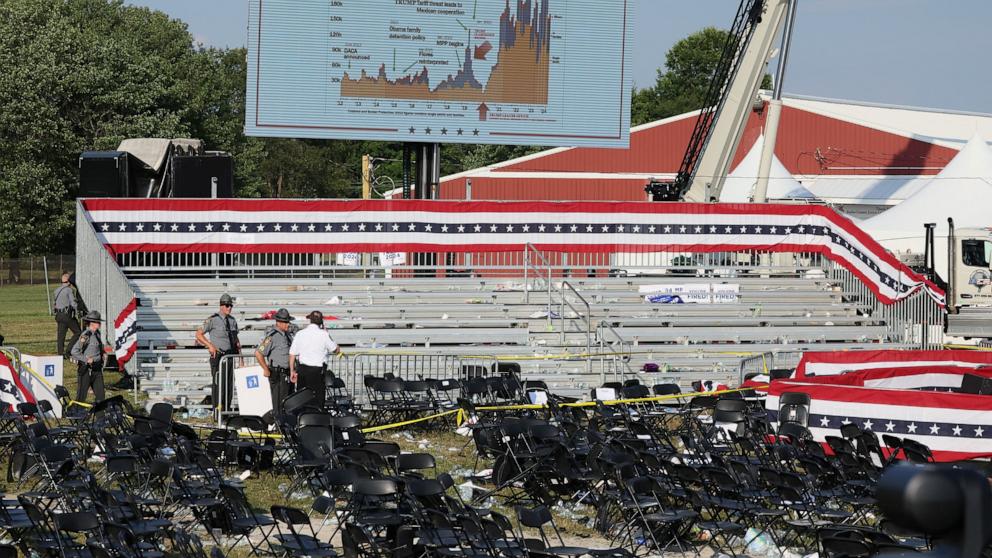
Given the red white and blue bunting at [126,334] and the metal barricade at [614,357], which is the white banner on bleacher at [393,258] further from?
the red white and blue bunting at [126,334]

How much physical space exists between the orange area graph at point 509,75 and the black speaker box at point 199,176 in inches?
133

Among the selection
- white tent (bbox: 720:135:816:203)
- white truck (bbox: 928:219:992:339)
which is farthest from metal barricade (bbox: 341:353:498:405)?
white tent (bbox: 720:135:816:203)

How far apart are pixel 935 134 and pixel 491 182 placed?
58.7ft

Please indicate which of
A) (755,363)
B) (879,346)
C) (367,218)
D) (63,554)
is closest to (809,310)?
(879,346)

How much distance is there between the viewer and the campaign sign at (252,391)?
15.1m

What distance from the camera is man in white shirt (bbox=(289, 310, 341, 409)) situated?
14.8 meters

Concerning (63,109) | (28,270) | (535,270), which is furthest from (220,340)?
(63,109)

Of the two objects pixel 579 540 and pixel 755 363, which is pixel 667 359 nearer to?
pixel 755 363

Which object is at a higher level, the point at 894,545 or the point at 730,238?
the point at 730,238

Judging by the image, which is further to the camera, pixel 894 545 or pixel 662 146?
pixel 662 146

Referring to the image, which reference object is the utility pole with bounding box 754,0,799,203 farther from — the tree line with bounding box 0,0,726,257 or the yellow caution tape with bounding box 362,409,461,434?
the tree line with bounding box 0,0,726,257

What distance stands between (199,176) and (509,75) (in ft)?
19.4

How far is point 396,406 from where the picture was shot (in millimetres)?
16016

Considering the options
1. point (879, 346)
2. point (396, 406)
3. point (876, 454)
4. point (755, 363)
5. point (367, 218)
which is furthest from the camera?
point (367, 218)
